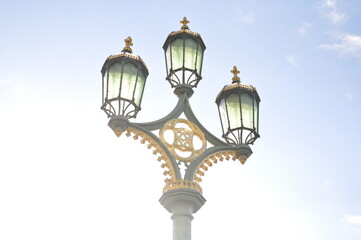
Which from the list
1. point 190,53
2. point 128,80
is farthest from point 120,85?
point 190,53

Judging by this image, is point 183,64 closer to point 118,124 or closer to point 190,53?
point 190,53

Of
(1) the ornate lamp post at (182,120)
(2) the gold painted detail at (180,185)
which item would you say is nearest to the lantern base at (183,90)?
(1) the ornate lamp post at (182,120)

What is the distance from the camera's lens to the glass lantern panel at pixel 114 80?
254 inches

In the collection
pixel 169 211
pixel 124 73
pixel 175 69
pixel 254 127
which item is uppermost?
pixel 175 69

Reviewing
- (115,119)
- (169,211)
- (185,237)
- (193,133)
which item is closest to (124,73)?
(115,119)

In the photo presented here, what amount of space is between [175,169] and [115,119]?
1.05 meters

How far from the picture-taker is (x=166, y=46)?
7.79m

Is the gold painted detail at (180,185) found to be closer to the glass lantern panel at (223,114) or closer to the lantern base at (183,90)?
the glass lantern panel at (223,114)

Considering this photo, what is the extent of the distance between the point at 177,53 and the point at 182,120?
1188 millimetres

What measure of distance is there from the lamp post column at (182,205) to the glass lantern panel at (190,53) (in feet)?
7.40

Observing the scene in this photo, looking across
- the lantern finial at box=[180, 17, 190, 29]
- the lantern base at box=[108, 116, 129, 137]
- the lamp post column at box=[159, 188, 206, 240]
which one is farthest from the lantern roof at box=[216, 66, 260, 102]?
the lamp post column at box=[159, 188, 206, 240]

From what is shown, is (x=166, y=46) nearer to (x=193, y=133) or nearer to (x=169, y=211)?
(x=193, y=133)

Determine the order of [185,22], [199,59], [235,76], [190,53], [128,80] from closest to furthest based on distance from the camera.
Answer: [128,80] → [190,53] → [199,59] → [235,76] → [185,22]

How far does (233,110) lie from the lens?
23.3 feet
